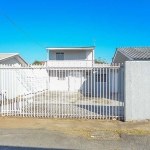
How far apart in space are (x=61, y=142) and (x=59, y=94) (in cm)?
468

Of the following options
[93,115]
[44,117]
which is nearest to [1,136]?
[44,117]

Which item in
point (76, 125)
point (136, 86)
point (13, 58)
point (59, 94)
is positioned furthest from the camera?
point (13, 58)

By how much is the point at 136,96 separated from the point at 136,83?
505 mm

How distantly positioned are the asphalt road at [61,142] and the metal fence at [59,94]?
206 centimetres

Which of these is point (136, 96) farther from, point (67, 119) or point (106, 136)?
point (67, 119)

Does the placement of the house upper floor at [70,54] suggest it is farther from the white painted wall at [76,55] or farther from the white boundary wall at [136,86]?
the white boundary wall at [136,86]

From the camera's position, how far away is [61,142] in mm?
5000

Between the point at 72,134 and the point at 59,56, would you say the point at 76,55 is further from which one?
the point at 72,134

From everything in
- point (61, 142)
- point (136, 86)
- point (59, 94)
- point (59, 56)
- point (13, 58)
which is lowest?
point (61, 142)

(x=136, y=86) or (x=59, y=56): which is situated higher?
(x=59, y=56)

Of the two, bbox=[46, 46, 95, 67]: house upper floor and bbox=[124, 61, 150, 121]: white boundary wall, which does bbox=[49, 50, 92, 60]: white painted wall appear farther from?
bbox=[124, 61, 150, 121]: white boundary wall

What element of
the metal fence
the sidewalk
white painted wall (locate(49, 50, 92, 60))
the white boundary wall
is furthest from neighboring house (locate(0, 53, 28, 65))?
the white boundary wall

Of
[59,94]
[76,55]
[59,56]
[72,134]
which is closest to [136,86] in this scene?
[72,134]

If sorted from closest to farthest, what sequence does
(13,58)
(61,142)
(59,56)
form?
(61,142) < (13,58) < (59,56)
